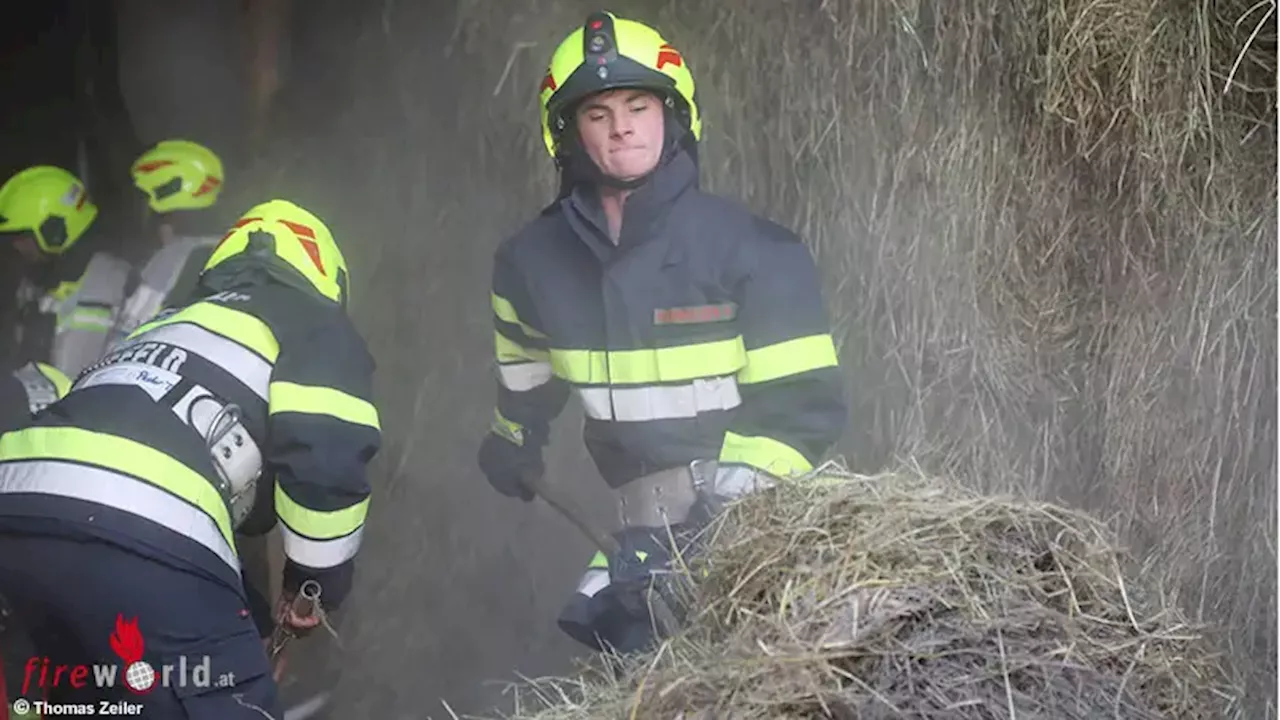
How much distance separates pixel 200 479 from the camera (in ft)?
9.20

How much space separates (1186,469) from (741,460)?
129cm

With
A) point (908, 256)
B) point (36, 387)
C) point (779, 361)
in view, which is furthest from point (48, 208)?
point (908, 256)

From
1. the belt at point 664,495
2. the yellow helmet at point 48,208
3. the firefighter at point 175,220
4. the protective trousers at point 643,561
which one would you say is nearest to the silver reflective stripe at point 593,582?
the protective trousers at point 643,561

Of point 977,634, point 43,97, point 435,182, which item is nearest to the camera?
point 977,634

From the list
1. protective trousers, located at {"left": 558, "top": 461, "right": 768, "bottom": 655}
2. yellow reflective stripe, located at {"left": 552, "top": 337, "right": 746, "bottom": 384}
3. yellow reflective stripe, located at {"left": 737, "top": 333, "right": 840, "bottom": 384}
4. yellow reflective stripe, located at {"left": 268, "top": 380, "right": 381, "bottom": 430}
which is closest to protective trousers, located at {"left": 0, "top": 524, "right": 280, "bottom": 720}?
yellow reflective stripe, located at {"left": 268, "top": 380, "right": 381, "bottom": 430}

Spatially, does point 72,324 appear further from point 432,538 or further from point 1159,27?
point 1159,27

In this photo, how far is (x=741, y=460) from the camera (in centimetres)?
299

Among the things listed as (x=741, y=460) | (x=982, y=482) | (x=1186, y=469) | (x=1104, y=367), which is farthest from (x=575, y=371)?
(x=1186, y=469)

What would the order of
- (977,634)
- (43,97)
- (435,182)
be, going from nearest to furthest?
(977,634) → (435,182) → (43,97)

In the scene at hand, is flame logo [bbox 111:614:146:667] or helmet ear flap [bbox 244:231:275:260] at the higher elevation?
helmet ear flap [bbox 244:231:275:260]

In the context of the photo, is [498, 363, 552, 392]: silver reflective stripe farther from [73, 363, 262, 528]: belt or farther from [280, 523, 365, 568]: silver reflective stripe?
[73, 363, 262, 528]: belt

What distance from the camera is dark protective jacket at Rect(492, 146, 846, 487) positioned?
303cm

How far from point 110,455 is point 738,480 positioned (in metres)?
1.41

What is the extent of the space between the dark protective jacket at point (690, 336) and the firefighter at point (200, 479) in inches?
23.1
